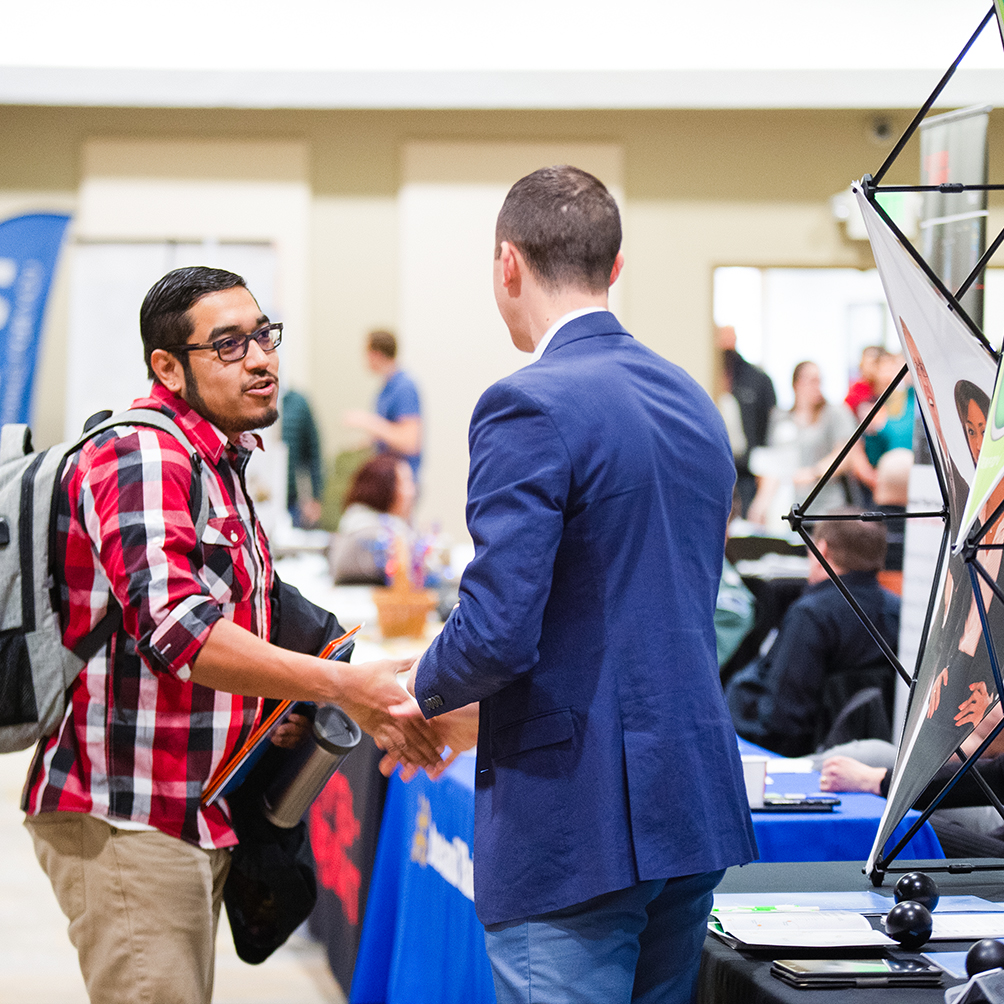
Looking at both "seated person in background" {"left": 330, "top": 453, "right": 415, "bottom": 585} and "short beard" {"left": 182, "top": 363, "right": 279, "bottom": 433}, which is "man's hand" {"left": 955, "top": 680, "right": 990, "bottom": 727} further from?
"seated person in background" {"left": 330, "top": 453, "right": 415, "bottom": 585}

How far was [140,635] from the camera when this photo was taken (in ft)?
4.76

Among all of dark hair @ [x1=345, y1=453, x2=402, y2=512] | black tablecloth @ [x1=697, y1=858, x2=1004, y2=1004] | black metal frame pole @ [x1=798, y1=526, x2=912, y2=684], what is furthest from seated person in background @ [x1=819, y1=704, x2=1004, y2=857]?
dark hair @ [x1=345, y1=453, x2=402, y2=512]

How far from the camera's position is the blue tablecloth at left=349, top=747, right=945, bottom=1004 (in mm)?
1900

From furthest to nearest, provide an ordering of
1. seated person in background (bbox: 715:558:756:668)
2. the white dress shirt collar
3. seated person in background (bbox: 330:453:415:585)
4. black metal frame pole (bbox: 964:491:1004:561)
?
seated person in background (bbox: 330:453:415:585) → seated person in background (bbox: 715:558:756:668) → the white dress shirt collar → black metal frame pole (bbox: 964:491:1004:561)

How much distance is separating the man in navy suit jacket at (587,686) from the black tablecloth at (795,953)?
61 mm

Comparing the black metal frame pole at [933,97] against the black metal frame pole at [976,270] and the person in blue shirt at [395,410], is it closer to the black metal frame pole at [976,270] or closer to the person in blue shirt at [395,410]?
the black metal frame pole at [976,270]

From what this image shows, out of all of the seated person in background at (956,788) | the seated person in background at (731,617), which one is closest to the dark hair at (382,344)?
the seated person in background at (731,617)

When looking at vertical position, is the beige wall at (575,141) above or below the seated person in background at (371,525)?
above

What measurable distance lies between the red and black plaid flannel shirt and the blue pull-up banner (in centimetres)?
484

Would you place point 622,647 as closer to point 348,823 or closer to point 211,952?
point 211,952

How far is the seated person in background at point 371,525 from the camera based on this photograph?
4.50 metres

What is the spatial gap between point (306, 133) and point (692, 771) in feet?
26.1

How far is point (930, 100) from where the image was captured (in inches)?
51.4

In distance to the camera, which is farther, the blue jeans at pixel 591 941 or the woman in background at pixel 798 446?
the woman in background at pixel 798 446
